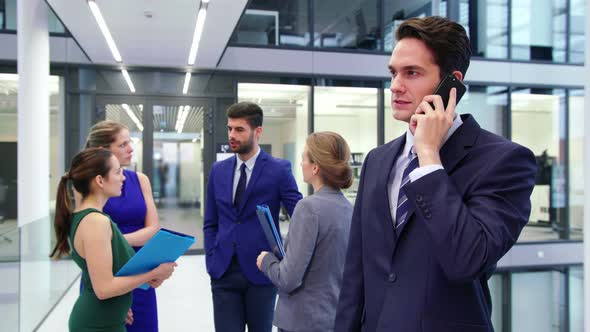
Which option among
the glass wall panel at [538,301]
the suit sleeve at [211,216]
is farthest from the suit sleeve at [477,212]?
the glass wall panel at [538,301]

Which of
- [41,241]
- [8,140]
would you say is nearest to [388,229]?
[8,140]

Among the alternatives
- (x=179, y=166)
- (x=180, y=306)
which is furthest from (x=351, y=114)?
(x=180, y=306)

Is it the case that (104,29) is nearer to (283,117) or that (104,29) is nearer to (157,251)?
(283,117)

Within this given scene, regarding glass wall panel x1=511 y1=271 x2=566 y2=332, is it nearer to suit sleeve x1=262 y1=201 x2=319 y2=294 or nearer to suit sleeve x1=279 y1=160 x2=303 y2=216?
suit sleeve x1=279 y1=160 x2=303 y2=216

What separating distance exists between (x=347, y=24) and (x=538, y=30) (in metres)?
5.18

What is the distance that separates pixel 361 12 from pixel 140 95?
15.2 feet

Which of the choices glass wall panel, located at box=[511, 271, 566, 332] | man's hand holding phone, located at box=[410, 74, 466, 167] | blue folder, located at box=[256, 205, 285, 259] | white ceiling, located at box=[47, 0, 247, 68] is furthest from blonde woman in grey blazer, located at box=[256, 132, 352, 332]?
glass wall panel, located at box=[511, 271, 566, 332]

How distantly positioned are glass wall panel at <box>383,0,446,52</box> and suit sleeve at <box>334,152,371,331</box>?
8408 millimetres

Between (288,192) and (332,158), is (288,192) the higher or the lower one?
the lower one

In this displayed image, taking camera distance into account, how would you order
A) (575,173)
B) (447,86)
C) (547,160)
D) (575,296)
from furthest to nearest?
(575,296) < (547,160) < (575,173) < (447,86)

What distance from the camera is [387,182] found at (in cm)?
131

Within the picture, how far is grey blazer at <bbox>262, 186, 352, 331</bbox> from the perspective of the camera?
80.3 inches

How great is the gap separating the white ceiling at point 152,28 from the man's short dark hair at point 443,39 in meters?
4.22

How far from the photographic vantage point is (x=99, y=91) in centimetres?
796
